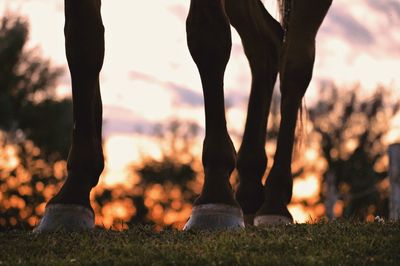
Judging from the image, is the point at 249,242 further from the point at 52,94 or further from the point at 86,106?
the point at 52,94

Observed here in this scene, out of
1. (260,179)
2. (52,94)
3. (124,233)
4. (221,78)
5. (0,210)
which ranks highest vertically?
(52,94)

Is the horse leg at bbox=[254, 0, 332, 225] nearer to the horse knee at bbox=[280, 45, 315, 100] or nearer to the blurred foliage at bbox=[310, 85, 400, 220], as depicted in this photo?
the horse knee at bbox=[280, 45, 315, 100]

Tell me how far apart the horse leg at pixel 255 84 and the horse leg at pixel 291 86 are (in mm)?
142

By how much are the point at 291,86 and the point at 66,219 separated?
250cm

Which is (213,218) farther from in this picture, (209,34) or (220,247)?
(209,34)

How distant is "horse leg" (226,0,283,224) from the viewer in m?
6.82

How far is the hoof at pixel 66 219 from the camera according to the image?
5445 mm

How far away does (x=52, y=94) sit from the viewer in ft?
136

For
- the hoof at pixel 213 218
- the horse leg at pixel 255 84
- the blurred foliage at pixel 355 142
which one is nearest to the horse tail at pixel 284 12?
the horse leg at pixel 255 84

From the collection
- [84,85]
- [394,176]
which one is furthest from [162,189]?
[84,85]

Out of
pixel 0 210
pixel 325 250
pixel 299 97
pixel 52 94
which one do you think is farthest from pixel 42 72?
pixel 325 250

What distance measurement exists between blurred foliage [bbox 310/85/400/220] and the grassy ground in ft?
135

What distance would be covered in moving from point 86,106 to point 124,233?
3.64 feet

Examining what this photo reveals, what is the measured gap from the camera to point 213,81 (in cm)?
571
